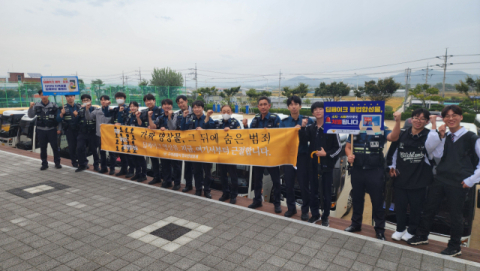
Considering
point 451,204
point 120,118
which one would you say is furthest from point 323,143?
point 120,118

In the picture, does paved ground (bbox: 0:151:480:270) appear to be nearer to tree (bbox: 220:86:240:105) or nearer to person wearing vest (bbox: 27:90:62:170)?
person wearing vest (bbox: 27:90:62:170)

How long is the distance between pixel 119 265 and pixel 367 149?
3.68 m

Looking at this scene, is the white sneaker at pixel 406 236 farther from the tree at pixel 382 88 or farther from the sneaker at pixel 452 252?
the tree at pixel 382 88

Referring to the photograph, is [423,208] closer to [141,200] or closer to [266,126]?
[266,126]

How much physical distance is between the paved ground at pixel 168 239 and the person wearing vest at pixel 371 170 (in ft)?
1.45

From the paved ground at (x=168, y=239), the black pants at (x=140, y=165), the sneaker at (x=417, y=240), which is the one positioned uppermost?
the black pants at (x=140, y=165)

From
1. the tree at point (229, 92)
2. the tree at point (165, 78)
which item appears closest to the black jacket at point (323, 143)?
the tree at point (229, 92)

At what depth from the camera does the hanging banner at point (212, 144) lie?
5367mm

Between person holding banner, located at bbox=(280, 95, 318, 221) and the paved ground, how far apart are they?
1.06 feet

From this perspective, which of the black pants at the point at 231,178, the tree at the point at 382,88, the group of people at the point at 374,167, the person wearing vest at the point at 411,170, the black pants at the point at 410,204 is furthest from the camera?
the tree at the point at 382,88

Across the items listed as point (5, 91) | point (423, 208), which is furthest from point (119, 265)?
point (5, 91)

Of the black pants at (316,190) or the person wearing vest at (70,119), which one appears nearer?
the black pants at (316,190)

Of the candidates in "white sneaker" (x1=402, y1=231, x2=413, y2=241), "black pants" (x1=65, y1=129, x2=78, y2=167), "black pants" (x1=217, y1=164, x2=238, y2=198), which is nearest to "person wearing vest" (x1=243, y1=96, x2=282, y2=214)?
"black pants" (x1=217, y1=164, x2=238, y2=198)

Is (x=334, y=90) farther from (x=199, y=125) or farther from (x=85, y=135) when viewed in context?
(x=199, y=125)
